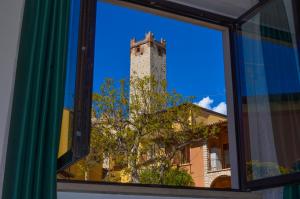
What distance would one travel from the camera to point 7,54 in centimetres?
219

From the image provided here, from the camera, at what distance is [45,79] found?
6.82 ft

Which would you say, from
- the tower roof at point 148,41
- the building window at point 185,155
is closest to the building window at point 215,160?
the building window at point 185,155

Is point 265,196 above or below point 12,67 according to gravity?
below

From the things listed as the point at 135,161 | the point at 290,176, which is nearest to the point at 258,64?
the point at 290,176

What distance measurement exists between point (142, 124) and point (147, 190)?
209 inches

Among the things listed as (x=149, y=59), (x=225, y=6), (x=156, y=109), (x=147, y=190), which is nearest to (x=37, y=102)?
(x=147, y=190)

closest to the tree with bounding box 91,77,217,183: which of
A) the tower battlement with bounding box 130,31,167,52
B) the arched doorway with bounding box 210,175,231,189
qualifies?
the arched doorway with bounding box 210,175,231,189

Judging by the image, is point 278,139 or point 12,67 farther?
point 278,139

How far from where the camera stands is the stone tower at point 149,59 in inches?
368

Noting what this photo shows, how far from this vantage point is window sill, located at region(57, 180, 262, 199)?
7.85ft

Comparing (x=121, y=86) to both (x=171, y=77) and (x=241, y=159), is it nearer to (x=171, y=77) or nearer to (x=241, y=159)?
(x=171, y=77)

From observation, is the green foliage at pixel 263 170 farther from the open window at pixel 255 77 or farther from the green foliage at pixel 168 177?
the green foliage at pixel 168 177

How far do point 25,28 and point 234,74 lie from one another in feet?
5.64

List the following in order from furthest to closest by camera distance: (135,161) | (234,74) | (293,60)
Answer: (135,161), (234,74), (293,60)
